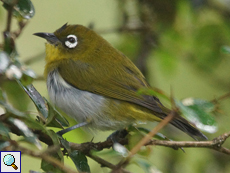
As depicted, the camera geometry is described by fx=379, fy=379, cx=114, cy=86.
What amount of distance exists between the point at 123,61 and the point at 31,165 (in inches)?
84.3

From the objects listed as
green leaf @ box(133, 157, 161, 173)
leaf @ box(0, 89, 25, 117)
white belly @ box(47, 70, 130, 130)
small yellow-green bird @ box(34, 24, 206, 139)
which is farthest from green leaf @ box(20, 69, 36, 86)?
white belly @ box(47, 70, 130, 130)

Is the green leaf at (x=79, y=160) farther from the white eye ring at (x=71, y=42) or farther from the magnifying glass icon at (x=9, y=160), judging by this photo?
the white eye ring at (x=71, y=42)

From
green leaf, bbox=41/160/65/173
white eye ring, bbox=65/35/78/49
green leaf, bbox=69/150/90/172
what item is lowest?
green leaf, bbox=41/160/65/173

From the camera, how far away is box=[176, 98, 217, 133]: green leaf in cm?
186

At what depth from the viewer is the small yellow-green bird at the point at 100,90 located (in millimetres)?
3568

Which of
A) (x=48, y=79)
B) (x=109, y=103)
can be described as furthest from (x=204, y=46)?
(x=48, y=79)

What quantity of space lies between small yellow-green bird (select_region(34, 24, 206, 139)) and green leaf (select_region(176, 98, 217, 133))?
149cm

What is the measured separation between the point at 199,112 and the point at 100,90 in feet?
6.30

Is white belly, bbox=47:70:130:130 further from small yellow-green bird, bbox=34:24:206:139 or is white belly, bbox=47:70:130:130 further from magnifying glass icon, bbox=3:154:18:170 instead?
magnifying glass icon, bbox=3:154:18:170

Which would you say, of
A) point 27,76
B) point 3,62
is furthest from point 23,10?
point 3,62

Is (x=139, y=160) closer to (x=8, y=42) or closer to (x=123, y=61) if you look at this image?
(x=8, y=42)

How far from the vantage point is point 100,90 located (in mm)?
3729

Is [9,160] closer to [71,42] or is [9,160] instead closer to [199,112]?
[199,112]

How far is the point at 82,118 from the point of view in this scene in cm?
374
